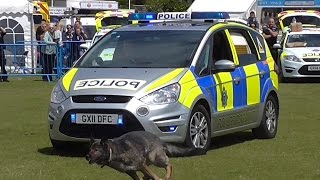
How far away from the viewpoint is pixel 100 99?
351 inches

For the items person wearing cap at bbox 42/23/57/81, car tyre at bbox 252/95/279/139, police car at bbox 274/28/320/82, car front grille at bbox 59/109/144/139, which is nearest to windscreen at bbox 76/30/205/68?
car front grille at bbox 59/109/144/139

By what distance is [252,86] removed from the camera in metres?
10.7

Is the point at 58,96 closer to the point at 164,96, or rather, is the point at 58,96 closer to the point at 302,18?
the point at 164,96

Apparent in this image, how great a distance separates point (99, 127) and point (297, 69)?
13310 mm

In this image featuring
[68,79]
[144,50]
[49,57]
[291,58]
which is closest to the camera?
[68,79]

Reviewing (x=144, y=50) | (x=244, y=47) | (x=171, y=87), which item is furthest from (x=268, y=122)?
(x=171, y=87)

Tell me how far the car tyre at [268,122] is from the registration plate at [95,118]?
9.54 ft

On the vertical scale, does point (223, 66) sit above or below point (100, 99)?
above

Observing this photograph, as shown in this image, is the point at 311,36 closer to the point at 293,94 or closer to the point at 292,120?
the point at 293,94

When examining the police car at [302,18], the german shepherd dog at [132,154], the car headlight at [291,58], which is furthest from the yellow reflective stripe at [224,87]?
the police car at [302,18]

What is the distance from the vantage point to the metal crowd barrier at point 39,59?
72.7ft

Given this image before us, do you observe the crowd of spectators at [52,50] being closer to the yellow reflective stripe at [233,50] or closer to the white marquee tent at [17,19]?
the white marquee tent at [17,19]

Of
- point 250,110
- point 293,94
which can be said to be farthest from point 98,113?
point 293,94

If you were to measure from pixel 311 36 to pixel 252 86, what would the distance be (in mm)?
12419
